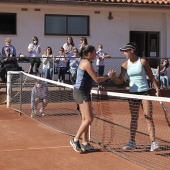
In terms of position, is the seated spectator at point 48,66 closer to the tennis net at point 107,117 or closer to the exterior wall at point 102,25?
the tennis net at point 107,117

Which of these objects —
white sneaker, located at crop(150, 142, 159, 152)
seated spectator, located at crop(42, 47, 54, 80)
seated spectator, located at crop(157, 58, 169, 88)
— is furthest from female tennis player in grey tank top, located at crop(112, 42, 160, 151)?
seated spectator, located at crop(157, 58, 169, 88)

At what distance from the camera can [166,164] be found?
298 inches

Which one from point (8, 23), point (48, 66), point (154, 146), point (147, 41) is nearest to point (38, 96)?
point (48, 66)

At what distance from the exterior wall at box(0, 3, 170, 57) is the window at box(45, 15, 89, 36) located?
0.23 metres

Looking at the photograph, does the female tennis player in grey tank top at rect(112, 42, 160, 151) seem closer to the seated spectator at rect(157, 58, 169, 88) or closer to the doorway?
the seated spectator at rect(157, 58, 169, 88)

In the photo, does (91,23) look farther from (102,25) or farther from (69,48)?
(69,48)

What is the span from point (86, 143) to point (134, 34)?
1533cm

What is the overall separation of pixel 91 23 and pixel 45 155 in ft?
46.0

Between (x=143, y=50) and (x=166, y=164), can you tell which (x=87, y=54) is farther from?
(x=143, y=50)

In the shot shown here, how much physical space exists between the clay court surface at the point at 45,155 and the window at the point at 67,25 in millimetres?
10543

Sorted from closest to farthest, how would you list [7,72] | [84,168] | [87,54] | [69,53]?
[84,168], [87,54], [7,72], [69,53]

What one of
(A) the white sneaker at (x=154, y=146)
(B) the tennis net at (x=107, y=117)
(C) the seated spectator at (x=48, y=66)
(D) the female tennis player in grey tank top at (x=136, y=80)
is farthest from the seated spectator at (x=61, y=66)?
(A) the white sneaker at (x=154, y=146)

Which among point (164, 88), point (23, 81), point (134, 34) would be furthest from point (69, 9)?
point (23, 81)

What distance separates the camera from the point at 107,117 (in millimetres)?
11766
